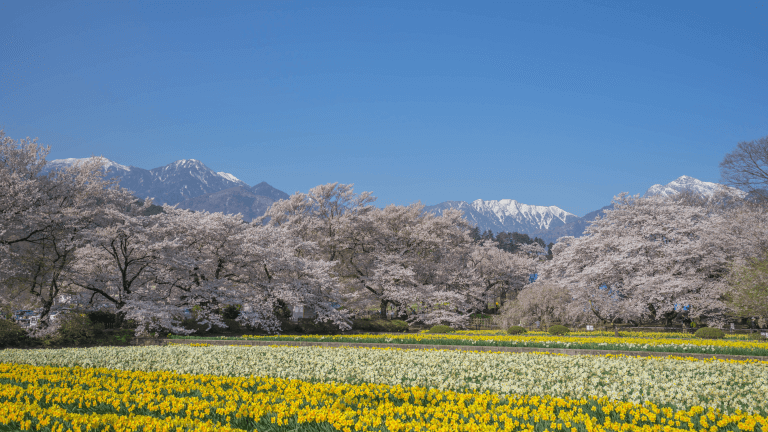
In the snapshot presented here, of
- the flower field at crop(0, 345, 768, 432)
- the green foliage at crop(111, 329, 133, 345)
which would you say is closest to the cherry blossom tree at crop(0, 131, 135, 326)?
the green foliage at crop(111, 329, 133, 345)

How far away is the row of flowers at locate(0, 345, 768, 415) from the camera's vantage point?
5.82m

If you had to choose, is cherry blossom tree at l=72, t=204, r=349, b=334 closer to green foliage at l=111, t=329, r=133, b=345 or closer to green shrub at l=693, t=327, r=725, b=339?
green foliage at l=111, t=329, r=133, b=345

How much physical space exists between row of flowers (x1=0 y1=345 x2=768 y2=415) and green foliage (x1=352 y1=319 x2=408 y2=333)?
58.8ft

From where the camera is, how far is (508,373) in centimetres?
761

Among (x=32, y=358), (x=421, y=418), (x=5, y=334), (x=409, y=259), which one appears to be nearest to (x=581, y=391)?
(x=421, y=418)

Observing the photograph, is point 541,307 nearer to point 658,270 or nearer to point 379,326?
point 658,270

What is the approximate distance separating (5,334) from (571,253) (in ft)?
107

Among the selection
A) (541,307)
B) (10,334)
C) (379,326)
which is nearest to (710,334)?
(541,307)

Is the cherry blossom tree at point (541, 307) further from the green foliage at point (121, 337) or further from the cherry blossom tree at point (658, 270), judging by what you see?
the green foliage at point (121, 337)

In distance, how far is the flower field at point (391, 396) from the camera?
14.7ft

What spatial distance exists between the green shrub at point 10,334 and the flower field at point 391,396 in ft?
31.2

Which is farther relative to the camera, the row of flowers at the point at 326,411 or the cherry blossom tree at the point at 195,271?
the cherry blossom tree at the point at 195,271

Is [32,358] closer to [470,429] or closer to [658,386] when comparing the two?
[470,429]

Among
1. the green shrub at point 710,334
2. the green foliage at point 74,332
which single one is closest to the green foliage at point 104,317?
the green foliage at point 74,332
